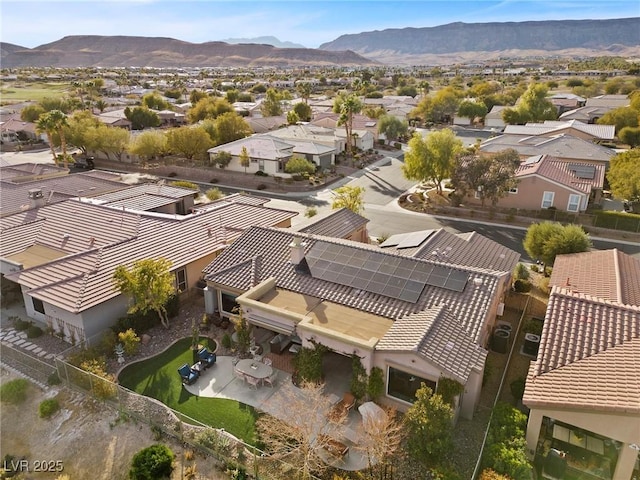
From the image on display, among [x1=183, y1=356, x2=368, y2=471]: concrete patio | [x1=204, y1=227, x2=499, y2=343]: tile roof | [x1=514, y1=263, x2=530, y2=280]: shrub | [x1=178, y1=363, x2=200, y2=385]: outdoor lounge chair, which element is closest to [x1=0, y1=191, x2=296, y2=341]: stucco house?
[x1=204, y1=227, x2=499, y2=343]: tile roof

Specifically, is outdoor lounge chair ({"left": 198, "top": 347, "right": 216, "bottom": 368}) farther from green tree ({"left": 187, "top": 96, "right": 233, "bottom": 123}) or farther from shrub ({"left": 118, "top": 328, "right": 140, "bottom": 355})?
green tree ({"left": 187, "top": 96, "right": 233, "bottom": 123})

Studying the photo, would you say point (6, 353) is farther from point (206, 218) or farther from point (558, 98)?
point (558, 98)

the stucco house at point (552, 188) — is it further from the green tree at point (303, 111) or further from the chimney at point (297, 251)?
the green tree at point (303, 111)

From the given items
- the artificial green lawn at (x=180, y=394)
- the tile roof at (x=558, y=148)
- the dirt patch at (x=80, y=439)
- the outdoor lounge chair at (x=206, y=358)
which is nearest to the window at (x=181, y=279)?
the artificial green lawn at (x=180, y=394)

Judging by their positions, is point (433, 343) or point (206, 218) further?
point (206, 218)

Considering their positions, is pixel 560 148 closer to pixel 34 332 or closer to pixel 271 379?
pixel 271 379

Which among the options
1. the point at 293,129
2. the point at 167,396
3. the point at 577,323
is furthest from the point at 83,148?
the point at 577,323

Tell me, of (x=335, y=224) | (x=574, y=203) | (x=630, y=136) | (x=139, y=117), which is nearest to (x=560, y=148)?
(x=574, y=203)
